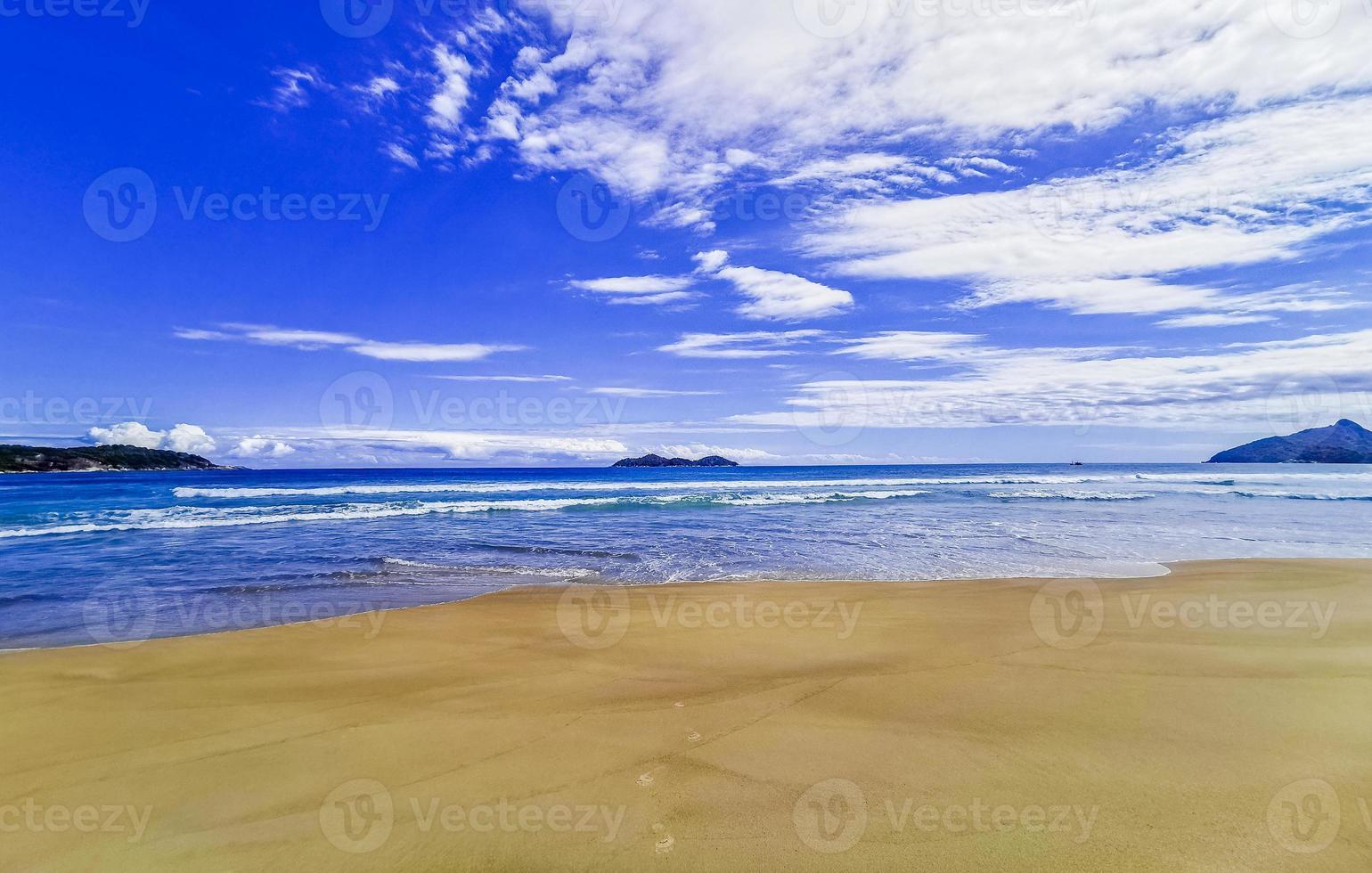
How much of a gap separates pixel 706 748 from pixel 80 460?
114 meters

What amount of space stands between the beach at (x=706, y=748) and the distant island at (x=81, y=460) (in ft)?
350

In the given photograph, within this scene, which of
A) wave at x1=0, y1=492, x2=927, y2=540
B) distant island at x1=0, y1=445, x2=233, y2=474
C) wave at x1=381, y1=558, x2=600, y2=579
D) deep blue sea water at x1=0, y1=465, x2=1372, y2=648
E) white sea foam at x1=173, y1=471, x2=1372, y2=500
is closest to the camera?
deep blue sea water at x1=0, y1=465, x2=1372, y2=648

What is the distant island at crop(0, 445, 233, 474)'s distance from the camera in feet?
261

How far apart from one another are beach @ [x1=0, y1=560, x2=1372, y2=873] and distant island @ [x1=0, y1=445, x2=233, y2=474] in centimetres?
10654

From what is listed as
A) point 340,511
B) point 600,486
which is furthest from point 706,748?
point 600,486

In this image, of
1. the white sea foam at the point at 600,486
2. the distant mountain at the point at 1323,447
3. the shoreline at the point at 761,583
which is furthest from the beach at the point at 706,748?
the distant mountain at the point at 1323,447

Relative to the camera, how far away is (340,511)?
25.7m

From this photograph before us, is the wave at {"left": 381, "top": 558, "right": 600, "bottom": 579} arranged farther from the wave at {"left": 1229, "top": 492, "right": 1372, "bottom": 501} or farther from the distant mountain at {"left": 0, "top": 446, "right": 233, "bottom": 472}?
the distant mountain at {"left": 0, "top": 446, "right": 233, "bottom": 472}

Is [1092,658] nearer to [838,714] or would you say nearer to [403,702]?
[838,714]

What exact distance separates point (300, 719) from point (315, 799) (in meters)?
1.30

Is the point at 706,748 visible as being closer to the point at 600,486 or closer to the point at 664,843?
the point at 664,843

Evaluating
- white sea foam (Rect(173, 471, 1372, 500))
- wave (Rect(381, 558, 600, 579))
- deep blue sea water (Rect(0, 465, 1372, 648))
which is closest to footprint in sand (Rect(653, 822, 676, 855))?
deep blue sea water (Rect(0, 465, 1372, 648))

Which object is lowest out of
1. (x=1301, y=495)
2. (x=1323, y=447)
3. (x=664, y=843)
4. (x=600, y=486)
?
(x=664, y=843)

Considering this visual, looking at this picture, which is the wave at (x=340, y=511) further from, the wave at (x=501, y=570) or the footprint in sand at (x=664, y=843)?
the footprint in sand at (x=664, y=843)
